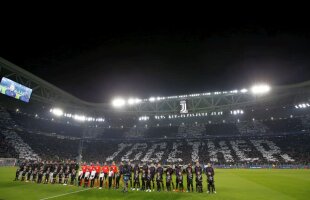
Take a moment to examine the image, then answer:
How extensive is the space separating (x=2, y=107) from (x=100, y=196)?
48259 millimetres

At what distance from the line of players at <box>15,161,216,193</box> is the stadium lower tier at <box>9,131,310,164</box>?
1205 inches

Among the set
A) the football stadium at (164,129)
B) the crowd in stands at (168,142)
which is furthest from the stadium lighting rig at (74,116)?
the crowd in stands at (168,142)

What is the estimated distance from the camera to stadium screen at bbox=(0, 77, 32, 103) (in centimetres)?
3094

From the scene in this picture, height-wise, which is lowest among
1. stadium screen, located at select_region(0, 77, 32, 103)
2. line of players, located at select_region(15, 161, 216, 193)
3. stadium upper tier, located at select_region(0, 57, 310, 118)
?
line of players, located at select_region(15, 161, 216, 193)

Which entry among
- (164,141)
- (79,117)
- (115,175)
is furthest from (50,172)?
(164,141)

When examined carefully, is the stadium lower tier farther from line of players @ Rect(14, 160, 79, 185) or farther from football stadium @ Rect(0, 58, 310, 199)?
line of players @ Rect(14, 160, 79, 185)

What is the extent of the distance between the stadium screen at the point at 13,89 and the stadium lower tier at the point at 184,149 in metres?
20.5

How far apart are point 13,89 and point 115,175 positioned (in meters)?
24.2

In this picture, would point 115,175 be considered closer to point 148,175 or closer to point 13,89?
point 148,175

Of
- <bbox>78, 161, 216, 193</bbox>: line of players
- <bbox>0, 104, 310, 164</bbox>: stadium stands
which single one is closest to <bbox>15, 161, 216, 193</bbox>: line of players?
<bbox>78, 161, 216, 193</bbox>: line of players

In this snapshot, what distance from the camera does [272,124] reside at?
58312 mm

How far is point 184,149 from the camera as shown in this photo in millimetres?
57781

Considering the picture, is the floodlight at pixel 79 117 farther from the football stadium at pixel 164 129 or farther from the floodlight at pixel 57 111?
the floodlight at pixel 57 111

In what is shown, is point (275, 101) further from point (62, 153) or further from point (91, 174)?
point (62, 153)
